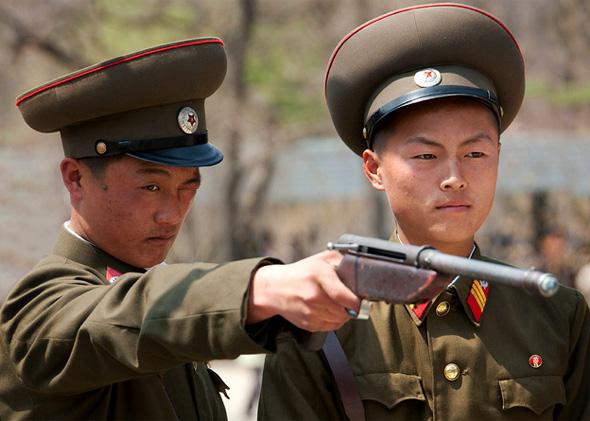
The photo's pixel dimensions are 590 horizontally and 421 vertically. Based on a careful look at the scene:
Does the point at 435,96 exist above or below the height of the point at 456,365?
above

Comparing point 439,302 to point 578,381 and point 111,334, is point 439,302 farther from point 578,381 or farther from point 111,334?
point 111,334

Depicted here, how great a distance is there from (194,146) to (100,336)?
1.07 metres

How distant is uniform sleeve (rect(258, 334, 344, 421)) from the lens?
9.96 ft

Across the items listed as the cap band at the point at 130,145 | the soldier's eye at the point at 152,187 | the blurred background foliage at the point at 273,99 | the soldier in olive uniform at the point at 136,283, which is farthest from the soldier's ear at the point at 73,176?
the blurred background foliage at the point at 273,99

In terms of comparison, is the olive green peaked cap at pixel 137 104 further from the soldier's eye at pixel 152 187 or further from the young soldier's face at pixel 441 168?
the young soldier's face at pixel 441 168

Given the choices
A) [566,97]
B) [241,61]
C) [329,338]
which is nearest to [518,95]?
[329,338]

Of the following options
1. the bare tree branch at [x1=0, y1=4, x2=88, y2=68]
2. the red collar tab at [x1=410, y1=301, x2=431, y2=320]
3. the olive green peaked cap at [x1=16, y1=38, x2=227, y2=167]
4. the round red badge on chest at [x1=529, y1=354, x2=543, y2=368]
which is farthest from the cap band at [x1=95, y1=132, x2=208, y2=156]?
the bare tree branch at [x1=0, y1=4, x2=88, y2=68]

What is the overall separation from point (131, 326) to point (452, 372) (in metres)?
1.04

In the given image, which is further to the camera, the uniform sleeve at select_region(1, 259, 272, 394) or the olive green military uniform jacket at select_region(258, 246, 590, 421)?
the olive green military uniform jacket at select_region(258, 246, 590, 421)

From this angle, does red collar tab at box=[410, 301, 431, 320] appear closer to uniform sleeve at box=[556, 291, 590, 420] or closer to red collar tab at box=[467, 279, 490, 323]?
red collar tab at box=[467, 279, 490, 323]

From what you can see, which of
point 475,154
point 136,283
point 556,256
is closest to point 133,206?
point 136,283

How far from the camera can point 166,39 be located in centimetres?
1719

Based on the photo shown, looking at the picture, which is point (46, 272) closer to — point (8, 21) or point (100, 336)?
point (100, 336)

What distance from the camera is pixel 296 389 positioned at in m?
3.04
